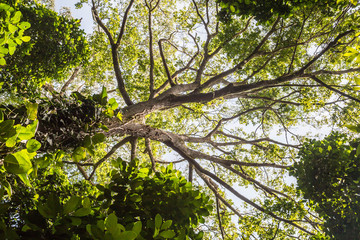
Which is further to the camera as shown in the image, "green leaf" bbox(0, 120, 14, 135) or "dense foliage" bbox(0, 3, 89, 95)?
"dense foliage" bbox(0, 3, 89, 95)

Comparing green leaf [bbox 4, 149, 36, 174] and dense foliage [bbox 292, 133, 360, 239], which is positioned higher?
dense foliage [bbox 292, 133, 360, 239]

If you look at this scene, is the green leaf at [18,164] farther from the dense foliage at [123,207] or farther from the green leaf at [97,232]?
the green leaf at [97,232]

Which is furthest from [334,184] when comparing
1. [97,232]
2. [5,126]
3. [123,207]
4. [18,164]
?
[5,126]

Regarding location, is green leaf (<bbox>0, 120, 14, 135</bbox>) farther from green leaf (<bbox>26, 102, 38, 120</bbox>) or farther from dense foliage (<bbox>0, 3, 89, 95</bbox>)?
dense foliage (<bbox>0, 3, 89, 95</bbox>)

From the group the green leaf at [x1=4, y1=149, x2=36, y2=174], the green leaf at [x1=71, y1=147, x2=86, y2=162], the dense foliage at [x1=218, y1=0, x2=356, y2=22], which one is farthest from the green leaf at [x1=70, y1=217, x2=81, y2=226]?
the dense foliage at [x1=218, y1=0, x2=356, y2=22]

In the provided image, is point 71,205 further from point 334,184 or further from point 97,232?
point 334,184

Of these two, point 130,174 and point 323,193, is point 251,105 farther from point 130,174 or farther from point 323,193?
point 130,174

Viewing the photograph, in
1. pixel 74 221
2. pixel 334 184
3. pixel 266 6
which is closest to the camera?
pixel 74 221

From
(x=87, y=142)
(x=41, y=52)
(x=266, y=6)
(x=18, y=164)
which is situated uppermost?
(x=266, y=6)

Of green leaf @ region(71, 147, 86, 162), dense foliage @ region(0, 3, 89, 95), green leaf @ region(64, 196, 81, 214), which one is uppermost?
dense foliage @ region(0, 3, 89, 95)

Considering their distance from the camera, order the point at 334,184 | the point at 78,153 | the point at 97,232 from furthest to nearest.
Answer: the point at 334,184
the point at 78,153
the point at 97,232

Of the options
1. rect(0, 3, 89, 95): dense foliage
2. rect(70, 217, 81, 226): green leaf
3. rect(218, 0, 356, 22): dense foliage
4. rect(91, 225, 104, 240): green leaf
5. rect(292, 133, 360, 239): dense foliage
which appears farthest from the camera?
rect(0, 3, 89, 95): dense foliage

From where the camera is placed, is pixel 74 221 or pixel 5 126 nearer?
pixel 5 126

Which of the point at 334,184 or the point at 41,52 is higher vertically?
the point at 41,52
